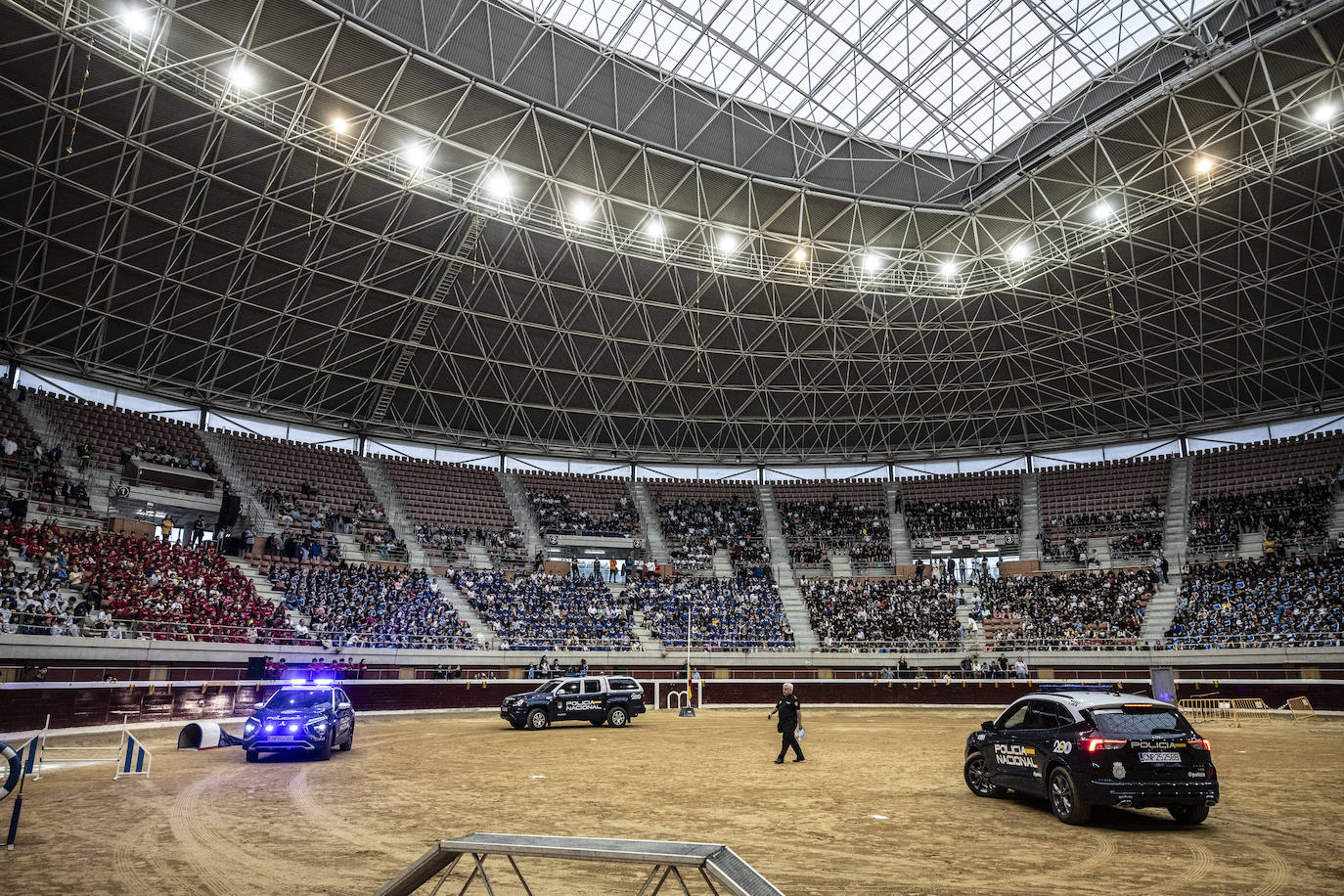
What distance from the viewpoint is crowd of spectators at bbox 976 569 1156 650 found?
1559 inches

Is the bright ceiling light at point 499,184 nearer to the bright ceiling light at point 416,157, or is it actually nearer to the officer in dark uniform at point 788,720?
the bright ceiling light at point 416,157

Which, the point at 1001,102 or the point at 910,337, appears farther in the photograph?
the point at 910,337

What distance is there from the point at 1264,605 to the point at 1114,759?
34360mm

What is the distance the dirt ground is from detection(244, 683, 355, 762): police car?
0.57 m

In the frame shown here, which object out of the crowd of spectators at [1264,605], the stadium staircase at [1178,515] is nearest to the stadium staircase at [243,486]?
the crowd of spectators at [1264,605]

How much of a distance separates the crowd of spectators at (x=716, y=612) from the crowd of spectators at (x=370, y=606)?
10078 mm

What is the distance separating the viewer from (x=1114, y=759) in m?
9.61

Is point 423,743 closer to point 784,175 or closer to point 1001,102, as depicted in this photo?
point 784,175

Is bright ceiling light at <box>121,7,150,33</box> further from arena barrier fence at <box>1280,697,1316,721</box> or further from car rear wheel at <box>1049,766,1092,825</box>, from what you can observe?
arena barrier fence at <box>1280,697,1316,721</box>

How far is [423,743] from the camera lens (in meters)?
20.7

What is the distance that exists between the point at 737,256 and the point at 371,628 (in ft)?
73.0

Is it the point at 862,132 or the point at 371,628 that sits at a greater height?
the point at 862,132

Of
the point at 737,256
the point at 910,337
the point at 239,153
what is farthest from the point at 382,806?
the point at 910,337

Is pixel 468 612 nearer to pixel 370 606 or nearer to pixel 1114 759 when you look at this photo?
pixel 370 606
